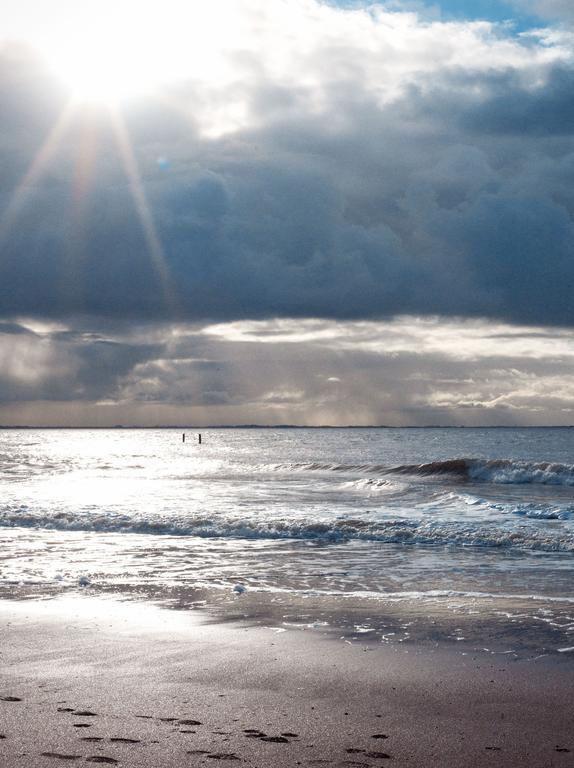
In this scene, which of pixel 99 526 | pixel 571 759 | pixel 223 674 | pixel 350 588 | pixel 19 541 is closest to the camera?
pixel 571 759

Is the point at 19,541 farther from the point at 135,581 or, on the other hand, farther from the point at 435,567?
the point at 435,567

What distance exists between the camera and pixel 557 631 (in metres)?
8.44

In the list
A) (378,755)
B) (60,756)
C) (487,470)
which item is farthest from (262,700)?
(487,470)

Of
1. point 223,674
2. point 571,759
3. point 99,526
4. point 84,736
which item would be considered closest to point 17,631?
point 223,674

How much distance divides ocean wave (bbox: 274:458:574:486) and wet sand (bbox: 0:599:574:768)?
35.4 m

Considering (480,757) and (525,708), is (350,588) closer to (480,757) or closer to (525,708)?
(525,708)

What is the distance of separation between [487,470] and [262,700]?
140 feet

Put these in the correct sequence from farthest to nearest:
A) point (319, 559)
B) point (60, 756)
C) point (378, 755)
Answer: point (319, 559)
point (378, 755)
point (60, 756)

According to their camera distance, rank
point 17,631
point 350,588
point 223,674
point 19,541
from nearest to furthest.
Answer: point 223,674 → point 17,631 → point 350,588 → point 19,541

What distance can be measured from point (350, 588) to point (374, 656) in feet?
13.0

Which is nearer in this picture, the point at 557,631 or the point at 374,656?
the point at 374,656

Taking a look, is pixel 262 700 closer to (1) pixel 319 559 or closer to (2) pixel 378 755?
(2) pixel 378 755

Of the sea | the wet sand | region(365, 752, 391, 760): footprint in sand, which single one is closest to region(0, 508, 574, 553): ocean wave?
the sea

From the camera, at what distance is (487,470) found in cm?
4675
